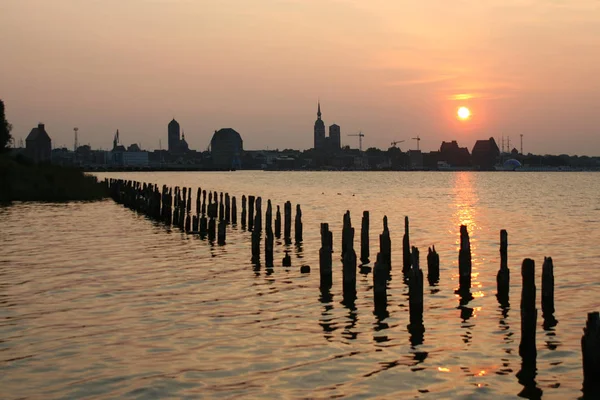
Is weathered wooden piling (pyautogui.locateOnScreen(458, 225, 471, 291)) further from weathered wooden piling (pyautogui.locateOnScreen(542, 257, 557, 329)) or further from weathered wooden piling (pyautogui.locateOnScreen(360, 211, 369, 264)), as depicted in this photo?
weathered wooden piling (pyautogui.locateOnScreen(360, 211, 369, 264))

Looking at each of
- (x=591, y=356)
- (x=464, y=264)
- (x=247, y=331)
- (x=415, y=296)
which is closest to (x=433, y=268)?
(x=464, y=264)

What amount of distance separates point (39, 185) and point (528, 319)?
2430 inches

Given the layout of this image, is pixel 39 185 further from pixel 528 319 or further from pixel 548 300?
pixel 528 319

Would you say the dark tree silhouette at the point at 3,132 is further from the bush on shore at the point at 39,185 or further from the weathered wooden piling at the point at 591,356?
the weathered wooden piling at the point at 591,356

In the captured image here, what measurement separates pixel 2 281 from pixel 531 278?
16.3 meters

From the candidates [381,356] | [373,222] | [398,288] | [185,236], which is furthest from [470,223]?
[381,356]

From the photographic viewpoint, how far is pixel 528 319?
16.4 metres

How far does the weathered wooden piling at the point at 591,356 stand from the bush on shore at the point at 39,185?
62.4 m

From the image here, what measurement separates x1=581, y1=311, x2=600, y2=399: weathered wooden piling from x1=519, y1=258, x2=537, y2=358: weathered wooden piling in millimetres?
2234

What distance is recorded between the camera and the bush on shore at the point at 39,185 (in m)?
69.8

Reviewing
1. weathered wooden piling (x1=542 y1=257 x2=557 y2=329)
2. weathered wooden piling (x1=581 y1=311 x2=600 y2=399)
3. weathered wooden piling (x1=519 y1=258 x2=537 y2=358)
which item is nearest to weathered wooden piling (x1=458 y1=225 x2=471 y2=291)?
weathered wooden piling (x1=542 y1=257 x2=557 y2=329)

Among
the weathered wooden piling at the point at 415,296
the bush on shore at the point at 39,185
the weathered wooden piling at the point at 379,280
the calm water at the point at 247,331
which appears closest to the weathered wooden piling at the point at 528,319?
the calm water at the point at 247,331

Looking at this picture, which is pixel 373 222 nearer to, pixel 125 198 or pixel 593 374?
pixel 125 198

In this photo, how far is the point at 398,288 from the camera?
25000mm
